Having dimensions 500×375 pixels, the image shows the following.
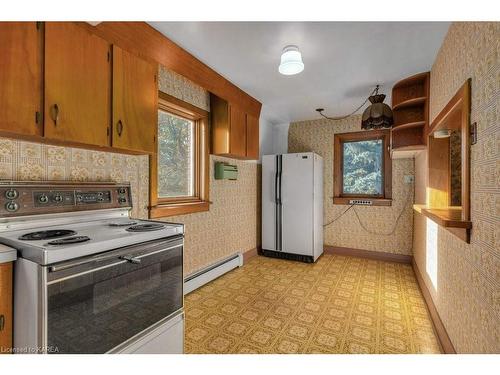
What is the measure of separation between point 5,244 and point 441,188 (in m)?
3.08

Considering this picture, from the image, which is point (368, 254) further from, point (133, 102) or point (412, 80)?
point (133, 102)

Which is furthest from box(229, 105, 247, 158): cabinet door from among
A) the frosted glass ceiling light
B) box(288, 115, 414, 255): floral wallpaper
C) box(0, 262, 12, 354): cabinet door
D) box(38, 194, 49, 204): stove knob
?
box(0, 262, 12, 354): cabinet door

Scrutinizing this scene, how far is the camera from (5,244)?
46.1 inches

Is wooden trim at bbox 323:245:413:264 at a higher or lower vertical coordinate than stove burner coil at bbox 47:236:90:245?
lower

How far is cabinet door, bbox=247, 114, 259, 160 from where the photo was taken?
10.9ft

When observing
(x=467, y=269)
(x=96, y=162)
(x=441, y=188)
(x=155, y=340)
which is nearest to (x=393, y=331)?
(x=467, y=269)

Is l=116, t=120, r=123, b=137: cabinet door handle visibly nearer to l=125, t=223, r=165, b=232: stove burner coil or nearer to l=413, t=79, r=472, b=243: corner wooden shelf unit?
l=125, t=223, r=165, b=232: stove burner coil

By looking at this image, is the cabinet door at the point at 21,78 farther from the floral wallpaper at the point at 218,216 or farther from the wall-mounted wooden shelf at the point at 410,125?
the wall-mounted wooden shelf at the point at 410,125

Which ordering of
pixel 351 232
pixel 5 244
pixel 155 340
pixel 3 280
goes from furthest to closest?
pixel 351 232 < pixel 155 340 < pixel 5 244 < pixel 3 280

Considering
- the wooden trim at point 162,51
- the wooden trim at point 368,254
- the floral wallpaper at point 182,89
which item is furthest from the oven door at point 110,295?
the wooden trim at point 368,254

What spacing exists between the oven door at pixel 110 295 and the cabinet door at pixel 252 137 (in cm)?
202

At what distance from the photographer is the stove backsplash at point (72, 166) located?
4.53ft

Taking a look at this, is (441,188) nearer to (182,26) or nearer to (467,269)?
(467,269)

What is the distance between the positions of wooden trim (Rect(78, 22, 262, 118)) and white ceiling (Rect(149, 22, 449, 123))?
63 millimetres
